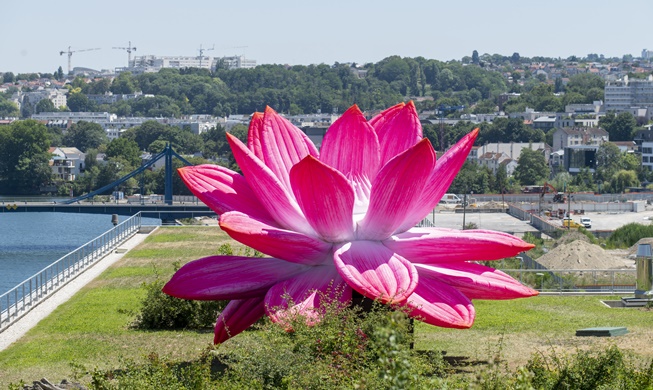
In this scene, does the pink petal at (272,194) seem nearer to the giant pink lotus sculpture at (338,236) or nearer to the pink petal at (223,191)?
the giant pink lotus sculpture at (338,236)

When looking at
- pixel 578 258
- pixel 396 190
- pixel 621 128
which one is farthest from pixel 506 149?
pixel 396 190

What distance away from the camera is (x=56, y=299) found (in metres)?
28.9

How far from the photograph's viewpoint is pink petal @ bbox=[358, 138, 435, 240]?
15.5 metres

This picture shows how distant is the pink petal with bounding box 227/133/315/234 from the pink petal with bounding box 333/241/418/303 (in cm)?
66

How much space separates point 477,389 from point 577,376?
294 centimetres

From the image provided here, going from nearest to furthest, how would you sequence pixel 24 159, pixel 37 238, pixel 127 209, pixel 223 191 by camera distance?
pixel 223 191 → pixel 37 238 → pixel 127 209 → pixel 24 159

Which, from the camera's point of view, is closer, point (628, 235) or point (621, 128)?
point (628, 235)

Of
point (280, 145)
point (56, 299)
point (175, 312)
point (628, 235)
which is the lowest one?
point (628, 235)

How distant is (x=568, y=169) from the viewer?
13512 cm

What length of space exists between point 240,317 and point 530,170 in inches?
4449

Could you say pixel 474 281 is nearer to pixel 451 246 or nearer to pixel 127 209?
pixel 451 246

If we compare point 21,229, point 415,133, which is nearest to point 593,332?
point 415,133

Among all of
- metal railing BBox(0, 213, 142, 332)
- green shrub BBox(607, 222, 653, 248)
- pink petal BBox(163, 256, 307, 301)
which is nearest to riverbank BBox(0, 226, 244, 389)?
metal railing BBox(0, 213, 142, 332)

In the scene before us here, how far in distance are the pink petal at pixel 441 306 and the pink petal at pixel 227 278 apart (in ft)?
5.16
